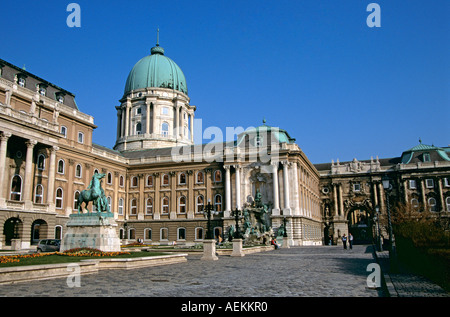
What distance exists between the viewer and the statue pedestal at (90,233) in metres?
24.3

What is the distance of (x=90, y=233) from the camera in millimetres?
24578

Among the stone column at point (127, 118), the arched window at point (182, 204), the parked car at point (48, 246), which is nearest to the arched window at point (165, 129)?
the stone column at point (127, 118)

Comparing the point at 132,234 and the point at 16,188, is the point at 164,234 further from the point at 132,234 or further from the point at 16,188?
the point at 16,188

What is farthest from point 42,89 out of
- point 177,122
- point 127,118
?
point 177,122

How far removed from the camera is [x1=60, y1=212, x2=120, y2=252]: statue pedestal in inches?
958

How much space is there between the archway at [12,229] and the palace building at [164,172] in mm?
137

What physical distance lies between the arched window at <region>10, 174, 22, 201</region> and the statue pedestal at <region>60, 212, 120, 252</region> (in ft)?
68.6

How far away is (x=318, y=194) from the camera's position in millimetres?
78312

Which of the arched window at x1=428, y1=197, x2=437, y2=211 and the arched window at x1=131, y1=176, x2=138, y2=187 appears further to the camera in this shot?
the arched window at x1=428, y1=197, x2=437, y2=211

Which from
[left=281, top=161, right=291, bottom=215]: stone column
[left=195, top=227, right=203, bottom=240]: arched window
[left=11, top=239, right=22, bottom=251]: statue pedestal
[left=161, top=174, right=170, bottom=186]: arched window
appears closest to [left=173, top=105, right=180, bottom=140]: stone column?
[left=161, top=174, right=170, bottom=186]: arched window

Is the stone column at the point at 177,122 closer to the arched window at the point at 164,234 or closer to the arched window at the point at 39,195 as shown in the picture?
the arched window at the point at 164,234

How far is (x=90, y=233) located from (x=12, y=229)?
2246 centimetres

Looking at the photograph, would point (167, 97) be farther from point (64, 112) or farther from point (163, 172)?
point (64, 112)

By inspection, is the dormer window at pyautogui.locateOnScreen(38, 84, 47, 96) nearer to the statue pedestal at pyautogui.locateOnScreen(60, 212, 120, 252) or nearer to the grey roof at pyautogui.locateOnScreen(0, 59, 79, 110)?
the grey roof at pyautogui.locateOnScreen(0, 59, 79, 110)
